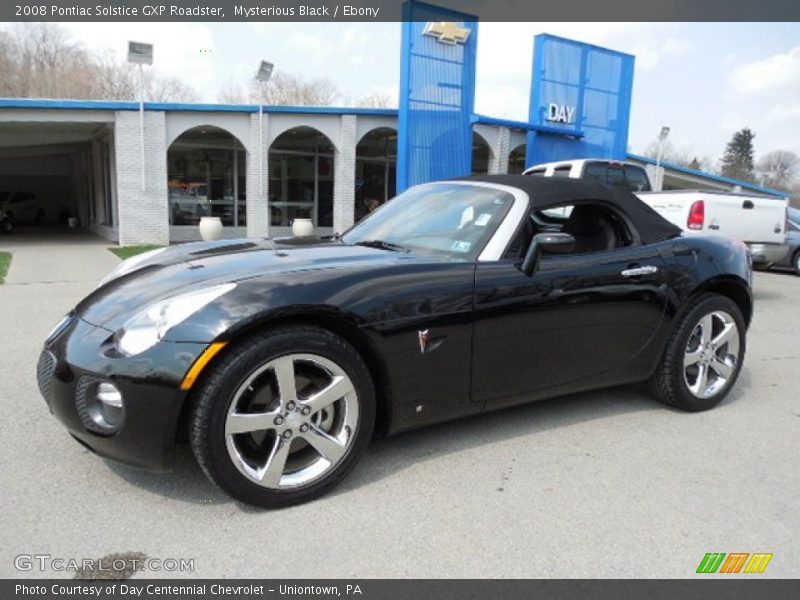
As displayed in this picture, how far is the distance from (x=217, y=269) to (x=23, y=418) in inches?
67.8

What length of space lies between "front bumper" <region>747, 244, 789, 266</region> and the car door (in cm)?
719

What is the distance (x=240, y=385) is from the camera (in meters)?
2.51

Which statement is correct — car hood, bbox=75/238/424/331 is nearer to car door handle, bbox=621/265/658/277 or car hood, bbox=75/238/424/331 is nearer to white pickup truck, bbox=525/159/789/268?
car door handle, bbox=621/265/658/277

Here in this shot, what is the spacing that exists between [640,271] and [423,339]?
163 cm

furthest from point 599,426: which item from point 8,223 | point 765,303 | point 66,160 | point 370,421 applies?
point 66,160

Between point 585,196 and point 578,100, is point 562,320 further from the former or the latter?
point 578,100

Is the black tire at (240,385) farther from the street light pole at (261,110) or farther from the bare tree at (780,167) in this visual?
the bare tree at (780,167)

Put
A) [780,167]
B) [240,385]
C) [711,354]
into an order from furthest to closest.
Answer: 1. [780,167]
2. [711,354]
3. [240,385]

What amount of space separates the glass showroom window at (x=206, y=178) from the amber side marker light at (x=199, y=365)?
16.7m

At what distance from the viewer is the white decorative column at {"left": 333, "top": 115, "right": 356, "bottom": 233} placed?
17.4m

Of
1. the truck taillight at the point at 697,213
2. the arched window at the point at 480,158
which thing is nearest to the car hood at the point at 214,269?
the truck taillight at the point at 697,213

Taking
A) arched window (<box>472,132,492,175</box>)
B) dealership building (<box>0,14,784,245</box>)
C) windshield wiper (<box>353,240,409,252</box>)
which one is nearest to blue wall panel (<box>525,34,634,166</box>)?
dealership building (<box>0,14,784,245</box>)

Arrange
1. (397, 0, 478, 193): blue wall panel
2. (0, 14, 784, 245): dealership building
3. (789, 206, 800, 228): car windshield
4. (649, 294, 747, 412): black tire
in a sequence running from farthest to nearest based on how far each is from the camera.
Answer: (0, 14, 784, 245): dealership building
(397, 0, 478, 193): blue wall panel
(789, 206, 800, 228): car windshield
(649, 294, 747, 412): black tire

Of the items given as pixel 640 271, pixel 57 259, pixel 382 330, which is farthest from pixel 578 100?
pixel 382 330
